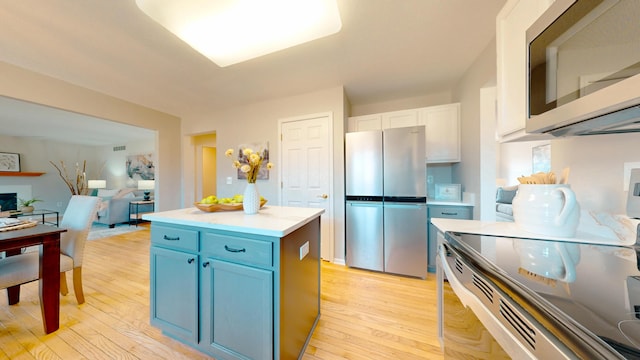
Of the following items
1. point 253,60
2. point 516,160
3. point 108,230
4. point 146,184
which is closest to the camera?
point 253,60

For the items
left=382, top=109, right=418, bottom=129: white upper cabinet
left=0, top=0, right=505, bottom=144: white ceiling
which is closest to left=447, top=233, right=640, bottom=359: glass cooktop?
left=0, top=0, right=505, bottom=144: white ceiling

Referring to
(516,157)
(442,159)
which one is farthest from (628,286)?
(516,157)

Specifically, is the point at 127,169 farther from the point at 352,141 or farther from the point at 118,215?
the point at 352,141

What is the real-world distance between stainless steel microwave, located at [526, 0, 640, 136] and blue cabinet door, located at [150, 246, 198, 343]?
6.02 feet

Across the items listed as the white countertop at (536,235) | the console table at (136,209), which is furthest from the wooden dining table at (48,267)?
the console table at (136,209)

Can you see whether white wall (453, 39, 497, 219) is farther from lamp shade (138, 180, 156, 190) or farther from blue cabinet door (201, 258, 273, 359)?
lamp shade (138, 180, 156, 190)

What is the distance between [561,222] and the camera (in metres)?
0.91

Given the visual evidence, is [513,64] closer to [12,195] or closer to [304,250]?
[304,250]

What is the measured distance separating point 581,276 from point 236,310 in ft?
4.60

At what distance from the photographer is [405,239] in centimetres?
228

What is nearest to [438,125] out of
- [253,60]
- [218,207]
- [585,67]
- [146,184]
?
[585,67]

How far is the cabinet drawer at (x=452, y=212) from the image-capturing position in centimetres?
220

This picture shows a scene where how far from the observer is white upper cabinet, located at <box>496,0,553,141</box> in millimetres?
960

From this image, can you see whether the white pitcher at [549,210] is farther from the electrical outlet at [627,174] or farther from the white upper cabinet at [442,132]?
the white upper cabinet at [442,132]
